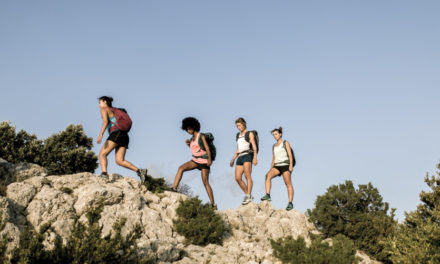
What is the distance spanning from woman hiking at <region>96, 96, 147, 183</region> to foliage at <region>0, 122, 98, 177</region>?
9535mm

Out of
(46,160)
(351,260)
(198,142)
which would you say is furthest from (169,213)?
(46,160)

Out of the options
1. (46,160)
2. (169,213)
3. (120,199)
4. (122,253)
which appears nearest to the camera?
(122,253)

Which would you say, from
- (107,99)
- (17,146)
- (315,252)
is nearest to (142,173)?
(107,99)

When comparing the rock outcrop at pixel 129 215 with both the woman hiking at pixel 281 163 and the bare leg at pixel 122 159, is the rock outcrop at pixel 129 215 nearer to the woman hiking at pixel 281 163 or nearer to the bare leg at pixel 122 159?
the bare leg at pixel 122 159

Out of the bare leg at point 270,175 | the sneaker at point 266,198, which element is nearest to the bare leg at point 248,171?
the bare leg at point 270,175

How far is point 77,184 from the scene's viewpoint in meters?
10.9

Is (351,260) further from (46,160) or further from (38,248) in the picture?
(46,160)

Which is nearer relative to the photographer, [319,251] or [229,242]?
[319,251]

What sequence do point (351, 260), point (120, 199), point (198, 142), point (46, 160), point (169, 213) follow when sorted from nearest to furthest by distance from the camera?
point (351, 260) → point (120, 199) → point (169, 213) → point (198, 142) → point (46, 160)

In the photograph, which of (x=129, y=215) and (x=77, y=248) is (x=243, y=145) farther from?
(x=77, y=248)

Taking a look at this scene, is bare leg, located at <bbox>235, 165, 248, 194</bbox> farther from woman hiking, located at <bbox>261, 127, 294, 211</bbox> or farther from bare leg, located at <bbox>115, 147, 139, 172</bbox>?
bare leg, located at <bbox>115, 147, 139, 172</bbox>

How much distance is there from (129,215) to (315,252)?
4398mm

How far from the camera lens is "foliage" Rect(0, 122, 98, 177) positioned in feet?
64.7

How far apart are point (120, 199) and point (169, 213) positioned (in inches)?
56.4
